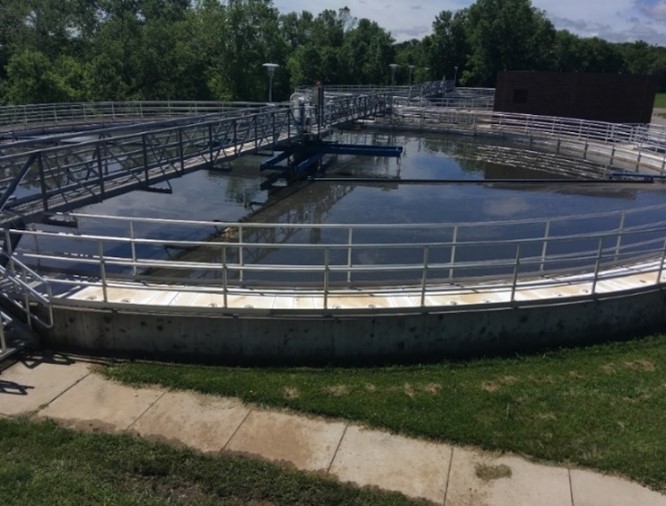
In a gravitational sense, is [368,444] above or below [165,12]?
below

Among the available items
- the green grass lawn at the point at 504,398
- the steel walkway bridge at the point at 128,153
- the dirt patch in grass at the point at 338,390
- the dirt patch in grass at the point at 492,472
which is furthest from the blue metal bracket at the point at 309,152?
the dirt patch in grass at the point at 492,472

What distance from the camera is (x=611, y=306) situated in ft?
29.6

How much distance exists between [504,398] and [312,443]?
2467mm

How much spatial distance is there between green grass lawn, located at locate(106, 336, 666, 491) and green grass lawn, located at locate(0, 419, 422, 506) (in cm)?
121

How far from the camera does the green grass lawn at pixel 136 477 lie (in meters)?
5.36

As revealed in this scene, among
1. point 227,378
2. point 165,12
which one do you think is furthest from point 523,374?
point 165,12

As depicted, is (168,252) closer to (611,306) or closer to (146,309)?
(146,309)

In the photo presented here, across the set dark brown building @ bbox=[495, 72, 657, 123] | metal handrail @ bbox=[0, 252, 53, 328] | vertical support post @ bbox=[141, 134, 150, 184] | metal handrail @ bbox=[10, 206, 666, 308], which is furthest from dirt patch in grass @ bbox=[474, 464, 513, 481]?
dark brown building @ bbox=[495, 72, 657, 123]

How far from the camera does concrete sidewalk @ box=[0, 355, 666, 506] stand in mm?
5711

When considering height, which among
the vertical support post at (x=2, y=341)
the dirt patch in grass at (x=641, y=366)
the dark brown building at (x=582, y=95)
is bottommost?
the dirt patch in grass at (x=641, y=366)

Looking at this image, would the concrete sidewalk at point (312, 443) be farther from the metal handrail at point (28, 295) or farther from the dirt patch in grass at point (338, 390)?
the metal handrail at point (28, 295)

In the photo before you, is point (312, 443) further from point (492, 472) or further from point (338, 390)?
point (492, 472)

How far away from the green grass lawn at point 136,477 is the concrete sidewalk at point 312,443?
0.25 m

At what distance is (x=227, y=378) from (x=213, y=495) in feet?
6.96
